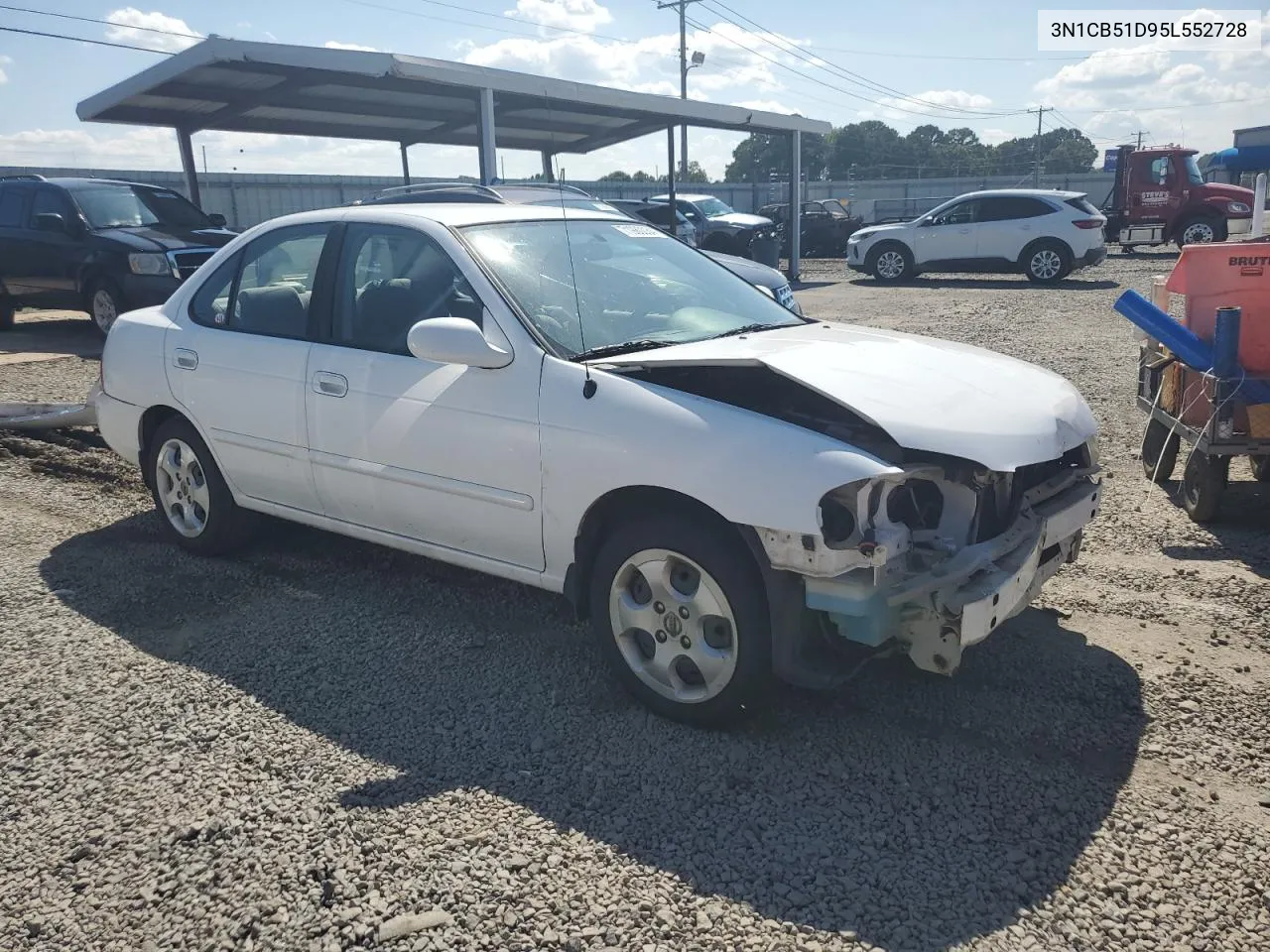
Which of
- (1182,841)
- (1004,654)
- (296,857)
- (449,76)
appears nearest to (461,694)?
(296,857)

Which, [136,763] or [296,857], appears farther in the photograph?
[136,763]

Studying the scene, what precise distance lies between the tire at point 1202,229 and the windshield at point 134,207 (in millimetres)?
19946

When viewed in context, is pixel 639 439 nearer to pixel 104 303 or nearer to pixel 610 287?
pixel 610 287

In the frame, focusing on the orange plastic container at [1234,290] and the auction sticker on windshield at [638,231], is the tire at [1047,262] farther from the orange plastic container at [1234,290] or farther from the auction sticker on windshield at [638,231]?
the auction sticker on windshield at [638,231]

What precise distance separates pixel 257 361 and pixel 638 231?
188 cm

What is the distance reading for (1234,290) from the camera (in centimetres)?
530

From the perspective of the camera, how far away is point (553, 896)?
2.70 m

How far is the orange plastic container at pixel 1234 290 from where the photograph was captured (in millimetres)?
5164

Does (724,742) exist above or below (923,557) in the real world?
below

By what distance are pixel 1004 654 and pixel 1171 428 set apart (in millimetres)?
2317

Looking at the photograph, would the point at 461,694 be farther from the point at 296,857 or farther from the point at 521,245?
the point at 521,245

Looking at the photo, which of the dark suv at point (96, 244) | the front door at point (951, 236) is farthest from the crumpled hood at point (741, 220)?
the dark suv at point (96, 244)

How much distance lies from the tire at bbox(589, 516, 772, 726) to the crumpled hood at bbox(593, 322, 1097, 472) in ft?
1.34

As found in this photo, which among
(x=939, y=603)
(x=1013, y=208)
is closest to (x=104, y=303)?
(x=939, y=603)
